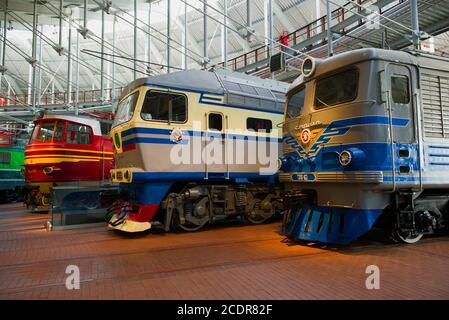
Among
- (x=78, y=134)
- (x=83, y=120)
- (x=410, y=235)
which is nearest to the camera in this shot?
(x=410, y=235)

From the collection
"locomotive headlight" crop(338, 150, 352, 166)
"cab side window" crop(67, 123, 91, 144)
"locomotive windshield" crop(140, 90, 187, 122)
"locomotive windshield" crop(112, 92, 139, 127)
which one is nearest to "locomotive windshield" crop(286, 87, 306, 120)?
"locomotive headlight" crop(338, 150, 352, 166)

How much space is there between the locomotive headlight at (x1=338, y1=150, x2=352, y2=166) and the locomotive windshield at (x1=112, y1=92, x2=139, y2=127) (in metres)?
4.53

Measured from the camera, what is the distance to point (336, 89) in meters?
6.15

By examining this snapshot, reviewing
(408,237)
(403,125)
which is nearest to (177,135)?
(403,125)

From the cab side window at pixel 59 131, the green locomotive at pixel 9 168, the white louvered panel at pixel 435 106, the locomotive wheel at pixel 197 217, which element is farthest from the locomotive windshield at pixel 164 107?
the green locomotive at pixel 9 168

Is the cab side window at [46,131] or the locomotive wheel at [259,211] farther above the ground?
the cab side window at [46,131]

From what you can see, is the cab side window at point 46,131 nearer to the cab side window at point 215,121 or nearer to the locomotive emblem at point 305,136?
the cab side window at point 215,121

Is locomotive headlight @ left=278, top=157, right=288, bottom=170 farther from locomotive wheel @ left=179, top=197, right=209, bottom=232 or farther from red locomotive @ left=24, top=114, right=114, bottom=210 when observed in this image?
red locomotive @ left=24, top=114, right=114, bottom=210

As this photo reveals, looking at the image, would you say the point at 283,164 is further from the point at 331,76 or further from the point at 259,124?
the point at 259,124

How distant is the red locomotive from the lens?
39.6 ft

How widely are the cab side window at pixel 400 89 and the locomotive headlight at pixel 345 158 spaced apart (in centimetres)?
134

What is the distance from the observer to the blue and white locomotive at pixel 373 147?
555cm

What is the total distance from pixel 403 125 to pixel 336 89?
1.30 meters

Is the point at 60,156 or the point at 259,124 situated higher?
the point at 259,124
